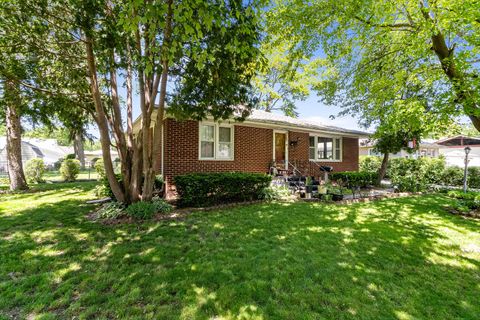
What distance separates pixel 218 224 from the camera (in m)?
5.50

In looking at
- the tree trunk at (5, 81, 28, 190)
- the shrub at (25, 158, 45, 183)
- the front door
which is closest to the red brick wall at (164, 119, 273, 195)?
the front door

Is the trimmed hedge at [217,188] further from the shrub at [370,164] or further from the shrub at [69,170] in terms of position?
the shrub at [370,164]

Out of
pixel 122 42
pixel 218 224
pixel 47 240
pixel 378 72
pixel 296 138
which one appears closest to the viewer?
pixel 47 240

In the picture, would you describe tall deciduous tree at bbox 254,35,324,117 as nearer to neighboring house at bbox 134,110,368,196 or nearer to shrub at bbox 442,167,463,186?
neighboring house at bbox 134,110,368,196

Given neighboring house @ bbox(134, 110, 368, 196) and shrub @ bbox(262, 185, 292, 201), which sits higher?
neighboring house @ bbox(134, 110, 368, 196)

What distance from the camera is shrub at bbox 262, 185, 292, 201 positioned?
8.20 meters

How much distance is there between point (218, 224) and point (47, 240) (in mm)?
3426

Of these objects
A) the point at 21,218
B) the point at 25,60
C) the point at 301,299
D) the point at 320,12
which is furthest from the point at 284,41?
the point at 21,218

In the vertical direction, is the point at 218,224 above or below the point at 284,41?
below

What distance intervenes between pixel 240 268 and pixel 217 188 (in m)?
3.98

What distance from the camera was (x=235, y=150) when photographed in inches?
390

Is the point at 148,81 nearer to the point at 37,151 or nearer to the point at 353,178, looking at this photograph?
the point at 353,178

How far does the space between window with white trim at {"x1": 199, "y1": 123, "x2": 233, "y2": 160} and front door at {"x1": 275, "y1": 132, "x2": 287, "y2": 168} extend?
2.76 metres

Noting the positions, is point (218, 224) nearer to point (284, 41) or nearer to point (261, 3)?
point (261, 3)
